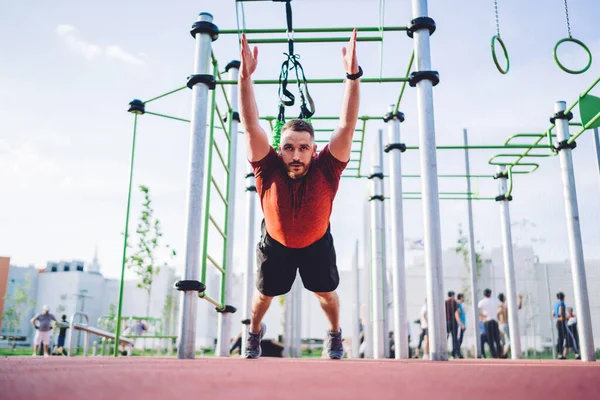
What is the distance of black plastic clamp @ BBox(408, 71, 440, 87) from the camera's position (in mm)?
4004

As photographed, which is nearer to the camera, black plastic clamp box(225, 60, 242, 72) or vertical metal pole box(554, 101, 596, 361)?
vertical metal pole box(554, 101, 596, 361)

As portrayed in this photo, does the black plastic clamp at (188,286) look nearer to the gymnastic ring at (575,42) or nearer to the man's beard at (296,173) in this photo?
the man's beard at (296,173)

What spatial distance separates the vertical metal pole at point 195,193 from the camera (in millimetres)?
3681

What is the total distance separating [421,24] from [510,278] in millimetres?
4780

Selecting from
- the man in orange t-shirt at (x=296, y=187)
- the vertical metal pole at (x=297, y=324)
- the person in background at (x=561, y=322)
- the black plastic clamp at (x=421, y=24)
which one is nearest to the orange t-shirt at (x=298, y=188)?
the man in orange t-shirt at (x=296, y=187)

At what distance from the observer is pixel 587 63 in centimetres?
420

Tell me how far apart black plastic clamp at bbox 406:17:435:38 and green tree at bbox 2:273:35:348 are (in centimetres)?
2481

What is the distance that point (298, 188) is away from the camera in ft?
9.18

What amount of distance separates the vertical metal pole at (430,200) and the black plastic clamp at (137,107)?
3.10 m

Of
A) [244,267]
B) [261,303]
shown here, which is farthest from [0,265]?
[261,303]

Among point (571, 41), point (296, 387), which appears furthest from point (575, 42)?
point (296, 387)

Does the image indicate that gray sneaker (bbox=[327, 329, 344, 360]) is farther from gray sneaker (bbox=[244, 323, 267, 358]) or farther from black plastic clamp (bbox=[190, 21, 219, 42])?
black plastic clamp (bbox=[190, 21, 219, 42])

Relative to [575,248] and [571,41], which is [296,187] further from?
[575,248]

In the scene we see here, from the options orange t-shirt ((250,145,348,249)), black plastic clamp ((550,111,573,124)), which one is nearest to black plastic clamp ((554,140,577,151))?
black plastic clamp ((550,111,573,124))
